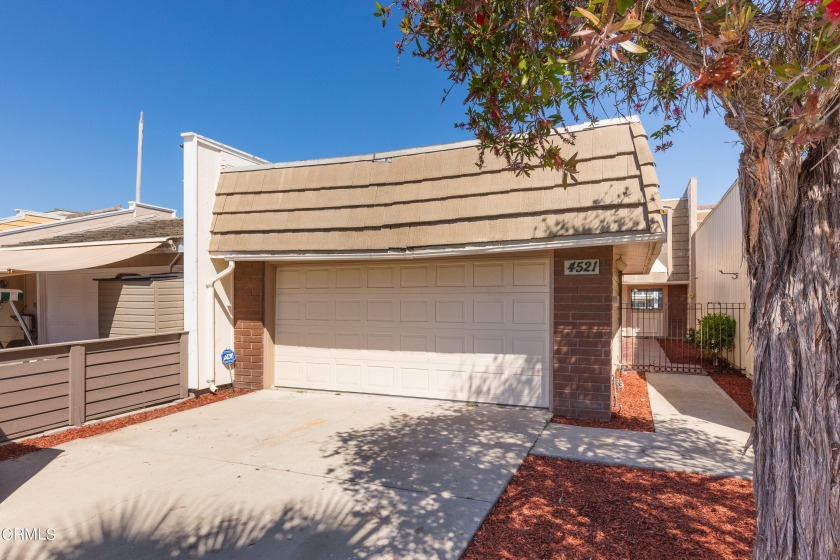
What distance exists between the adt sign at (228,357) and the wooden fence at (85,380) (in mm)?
715

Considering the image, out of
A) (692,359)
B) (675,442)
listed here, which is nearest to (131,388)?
(675,442)

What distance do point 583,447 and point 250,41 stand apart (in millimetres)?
12386

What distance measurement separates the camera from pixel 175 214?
1495 cm

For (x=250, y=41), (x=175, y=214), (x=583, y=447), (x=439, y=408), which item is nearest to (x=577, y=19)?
(x=583, y=447)

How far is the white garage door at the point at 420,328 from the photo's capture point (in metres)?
7.25

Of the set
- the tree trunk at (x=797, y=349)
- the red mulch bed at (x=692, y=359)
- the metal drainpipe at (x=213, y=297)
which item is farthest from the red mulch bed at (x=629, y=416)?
the metal drainpipe at (x=213, y=297)

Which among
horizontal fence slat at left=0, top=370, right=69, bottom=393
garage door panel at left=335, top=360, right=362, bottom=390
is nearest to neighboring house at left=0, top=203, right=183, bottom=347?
horizontal fence slat at left=0, top=370, right=69, bottom=393

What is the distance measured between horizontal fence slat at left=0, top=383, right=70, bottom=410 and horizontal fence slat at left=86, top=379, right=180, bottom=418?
472 mm

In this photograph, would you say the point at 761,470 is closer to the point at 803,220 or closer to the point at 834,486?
the point at 834,486

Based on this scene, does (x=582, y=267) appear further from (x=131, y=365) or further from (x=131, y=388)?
(x=131, y=388)

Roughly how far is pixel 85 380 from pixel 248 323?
9.02ft

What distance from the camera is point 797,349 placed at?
203 cm

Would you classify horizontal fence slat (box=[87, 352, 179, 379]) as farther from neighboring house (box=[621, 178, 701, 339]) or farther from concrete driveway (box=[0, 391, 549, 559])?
neighboring house (box=[621, 178, 701, 339])

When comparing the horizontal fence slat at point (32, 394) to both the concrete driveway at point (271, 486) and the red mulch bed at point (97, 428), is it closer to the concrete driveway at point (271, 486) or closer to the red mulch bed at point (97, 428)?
the red mulch bed at point (97, 428)
